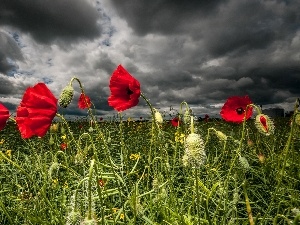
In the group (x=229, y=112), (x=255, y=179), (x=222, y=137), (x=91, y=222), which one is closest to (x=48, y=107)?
(x=91, y=222)

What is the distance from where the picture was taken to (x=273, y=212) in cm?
268

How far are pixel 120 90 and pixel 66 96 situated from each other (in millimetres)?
498

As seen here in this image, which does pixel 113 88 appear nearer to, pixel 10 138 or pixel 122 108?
pixel 122 108

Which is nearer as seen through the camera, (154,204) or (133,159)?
(154,204)

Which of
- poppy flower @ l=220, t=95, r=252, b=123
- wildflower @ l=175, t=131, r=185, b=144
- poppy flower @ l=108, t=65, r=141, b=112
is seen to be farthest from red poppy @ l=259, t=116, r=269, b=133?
poppy flower @ l=220, t=95, r=252, b=123

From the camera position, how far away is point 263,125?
1.78 metres

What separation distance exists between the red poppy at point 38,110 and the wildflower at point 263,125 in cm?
108

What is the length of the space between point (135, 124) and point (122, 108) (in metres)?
5.62

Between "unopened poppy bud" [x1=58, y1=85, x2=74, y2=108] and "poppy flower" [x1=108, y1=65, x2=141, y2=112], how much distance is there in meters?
0.35

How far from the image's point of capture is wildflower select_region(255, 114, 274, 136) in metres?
1.71

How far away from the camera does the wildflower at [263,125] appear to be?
171 cm

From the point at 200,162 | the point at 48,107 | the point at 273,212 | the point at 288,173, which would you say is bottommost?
the point at 273,212

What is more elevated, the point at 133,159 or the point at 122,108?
the point at 122,108

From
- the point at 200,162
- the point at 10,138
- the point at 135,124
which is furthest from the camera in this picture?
the point at 135,124
